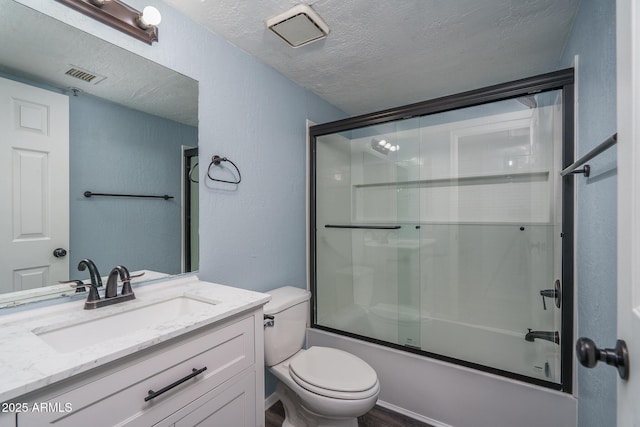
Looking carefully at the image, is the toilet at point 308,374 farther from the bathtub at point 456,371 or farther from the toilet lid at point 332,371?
the bathtub at point 456,371

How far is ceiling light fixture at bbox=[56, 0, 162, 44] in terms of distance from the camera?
41.7 inches

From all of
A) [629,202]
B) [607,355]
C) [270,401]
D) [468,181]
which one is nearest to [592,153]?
[629,202]

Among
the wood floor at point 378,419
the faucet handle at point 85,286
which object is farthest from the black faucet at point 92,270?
the wood floor at point 378,419

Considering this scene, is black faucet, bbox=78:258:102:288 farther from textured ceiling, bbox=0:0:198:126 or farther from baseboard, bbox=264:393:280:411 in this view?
baseboard, bbox=264:393:280:411

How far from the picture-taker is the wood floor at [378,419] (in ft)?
5.57

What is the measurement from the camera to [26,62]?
37.8 inches

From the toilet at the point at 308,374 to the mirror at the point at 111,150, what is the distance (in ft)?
1.90

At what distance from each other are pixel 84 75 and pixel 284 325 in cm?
148

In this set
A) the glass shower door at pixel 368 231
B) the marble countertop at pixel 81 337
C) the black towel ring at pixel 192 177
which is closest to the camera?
the marble countertop at pixel 81 337

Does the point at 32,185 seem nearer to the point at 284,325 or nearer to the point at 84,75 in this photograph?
the point at 84,75

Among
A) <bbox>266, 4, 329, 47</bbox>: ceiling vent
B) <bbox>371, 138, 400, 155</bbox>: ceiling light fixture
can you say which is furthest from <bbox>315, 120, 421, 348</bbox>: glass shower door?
<bbox>266, 4, 329, 47</bbox>: ceiling vent

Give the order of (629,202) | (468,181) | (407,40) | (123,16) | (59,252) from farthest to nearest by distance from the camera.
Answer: (468,181)
(407,40)
(123,16)
(59,252)
(629,202)

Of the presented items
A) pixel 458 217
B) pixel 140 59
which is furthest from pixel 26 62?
pixel 458 217

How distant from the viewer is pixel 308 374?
1452 mm
